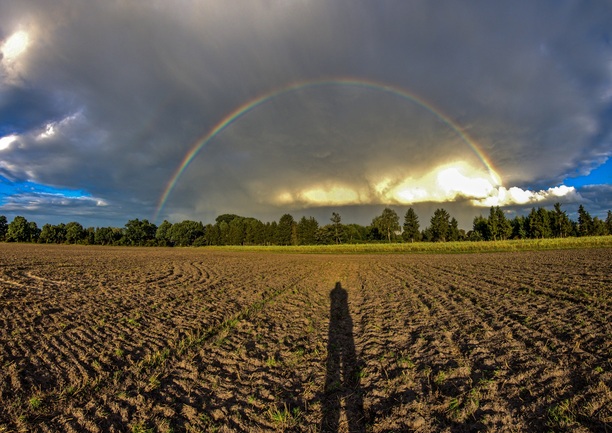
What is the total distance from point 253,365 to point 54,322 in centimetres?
722

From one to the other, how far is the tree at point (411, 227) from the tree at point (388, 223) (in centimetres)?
889

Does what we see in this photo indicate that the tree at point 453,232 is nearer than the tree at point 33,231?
Yes

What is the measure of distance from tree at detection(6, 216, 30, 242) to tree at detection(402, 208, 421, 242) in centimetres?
17576

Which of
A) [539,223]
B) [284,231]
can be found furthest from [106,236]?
[539,223]

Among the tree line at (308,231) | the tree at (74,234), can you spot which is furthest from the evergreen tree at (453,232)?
the tree at (74,234)

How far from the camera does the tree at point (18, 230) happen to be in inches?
5562

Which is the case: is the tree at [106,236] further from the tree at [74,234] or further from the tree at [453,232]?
the tree at [453,232]

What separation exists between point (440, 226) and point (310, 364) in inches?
4763

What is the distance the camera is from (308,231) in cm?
12962

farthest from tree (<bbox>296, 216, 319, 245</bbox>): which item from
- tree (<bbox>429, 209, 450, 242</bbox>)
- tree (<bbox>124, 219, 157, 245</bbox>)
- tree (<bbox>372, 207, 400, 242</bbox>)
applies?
tree (<bbox>124, 219, 157, 245</bbox>)

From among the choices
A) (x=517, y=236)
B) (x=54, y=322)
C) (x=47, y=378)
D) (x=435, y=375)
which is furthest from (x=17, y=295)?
(x=517, y=236)

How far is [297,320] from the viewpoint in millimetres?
11203

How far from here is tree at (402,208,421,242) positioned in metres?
121

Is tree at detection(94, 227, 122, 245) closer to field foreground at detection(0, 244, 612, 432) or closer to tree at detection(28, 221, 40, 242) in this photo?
tree at detection(28, 221, 40, 242)
